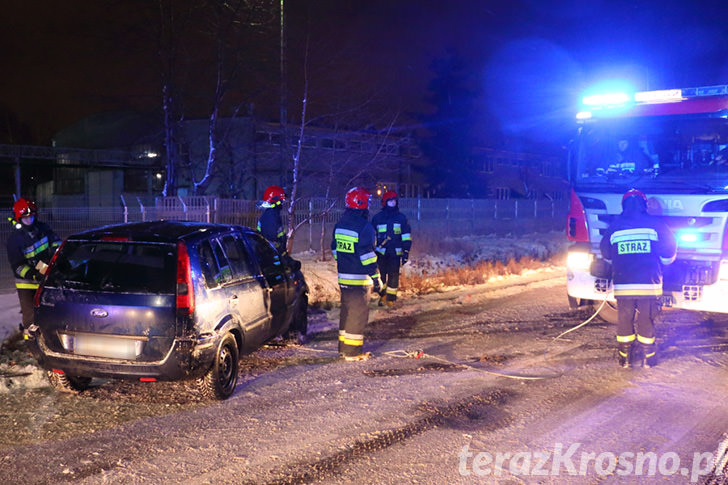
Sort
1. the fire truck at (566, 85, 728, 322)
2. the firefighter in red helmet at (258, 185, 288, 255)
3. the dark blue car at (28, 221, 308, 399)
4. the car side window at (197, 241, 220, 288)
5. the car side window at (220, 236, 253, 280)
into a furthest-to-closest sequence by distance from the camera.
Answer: the firefighter in red helmet at (258, 185, 288, 255) < the fire truck at (566, 85, 728, 322) < the car side window at (220, 236, 253, 280) < the car side window at (197, 241, 220, 288) < the dark blue car at (28, 221, 308, 399)

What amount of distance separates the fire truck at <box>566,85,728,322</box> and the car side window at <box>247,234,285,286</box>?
4.13 m

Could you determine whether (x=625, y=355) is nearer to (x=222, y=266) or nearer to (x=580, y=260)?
(x=580, y=260)

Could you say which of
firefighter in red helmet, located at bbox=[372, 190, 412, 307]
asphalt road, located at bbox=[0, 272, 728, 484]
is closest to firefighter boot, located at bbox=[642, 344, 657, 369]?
asphalt road, located at bbox=[0, 272, 728, 484]

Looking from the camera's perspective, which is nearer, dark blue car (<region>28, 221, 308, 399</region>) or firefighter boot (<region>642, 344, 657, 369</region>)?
dark blue car (<region>28, 221, 308, 399</region>)

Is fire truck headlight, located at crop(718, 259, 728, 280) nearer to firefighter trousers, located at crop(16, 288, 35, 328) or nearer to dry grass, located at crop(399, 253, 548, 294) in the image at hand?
dry grass, located at crop(399, 253, 548, 294)

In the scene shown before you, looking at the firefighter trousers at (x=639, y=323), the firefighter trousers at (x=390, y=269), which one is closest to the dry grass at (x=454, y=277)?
the firefighter trousers at (x=390, y=269)

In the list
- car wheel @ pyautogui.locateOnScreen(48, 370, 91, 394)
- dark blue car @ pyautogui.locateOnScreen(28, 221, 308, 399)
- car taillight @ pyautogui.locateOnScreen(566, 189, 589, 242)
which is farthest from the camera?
car taillight @ pyautogui.locateOnScreen(566, 189, 589, 242)

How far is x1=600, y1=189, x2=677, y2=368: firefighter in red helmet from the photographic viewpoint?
22.4ft

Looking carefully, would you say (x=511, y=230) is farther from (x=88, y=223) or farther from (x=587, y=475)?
(x=587, y=475)

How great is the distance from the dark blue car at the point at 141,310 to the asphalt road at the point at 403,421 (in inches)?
16.0

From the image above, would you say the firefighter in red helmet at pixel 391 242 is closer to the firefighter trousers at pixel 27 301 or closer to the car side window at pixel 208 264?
the car side window at pixel 208 264

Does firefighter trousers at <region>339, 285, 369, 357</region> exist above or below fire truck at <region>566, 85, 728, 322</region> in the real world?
below

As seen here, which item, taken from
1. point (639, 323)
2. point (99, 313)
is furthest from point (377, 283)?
point (99, 313)

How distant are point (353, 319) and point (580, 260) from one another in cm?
351
